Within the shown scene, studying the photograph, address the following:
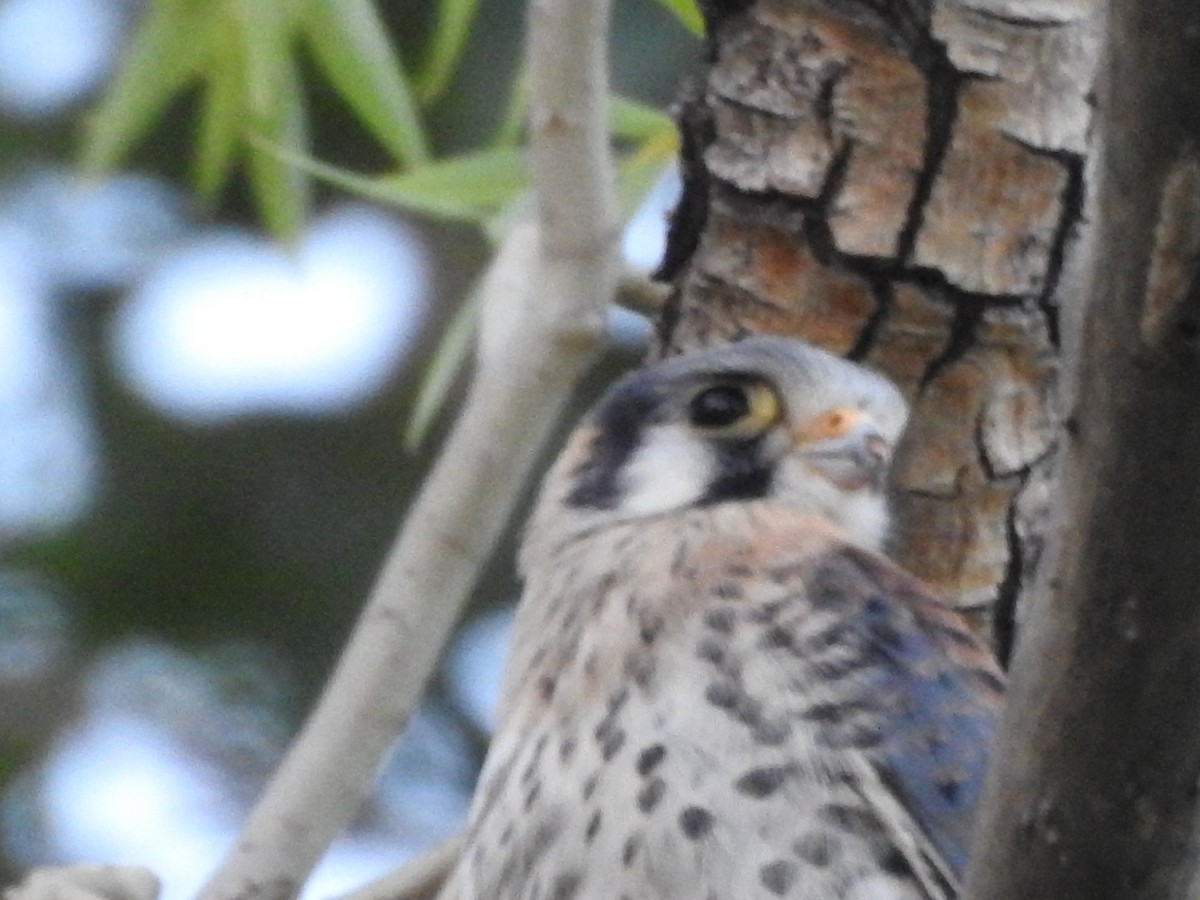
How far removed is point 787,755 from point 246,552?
9.86ft

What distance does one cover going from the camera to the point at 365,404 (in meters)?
5.15

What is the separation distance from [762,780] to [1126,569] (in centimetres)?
81

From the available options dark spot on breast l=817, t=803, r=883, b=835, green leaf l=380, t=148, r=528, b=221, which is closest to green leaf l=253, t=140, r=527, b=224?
green leaf l=380, t=148, r=528, b=221

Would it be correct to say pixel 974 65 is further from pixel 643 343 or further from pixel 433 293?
pixel 433 293

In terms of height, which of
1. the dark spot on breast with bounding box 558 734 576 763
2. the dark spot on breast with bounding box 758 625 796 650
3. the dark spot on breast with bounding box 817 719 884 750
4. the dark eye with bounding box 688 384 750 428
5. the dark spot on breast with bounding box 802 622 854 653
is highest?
the dark eye with bounding box 688 384 750 428

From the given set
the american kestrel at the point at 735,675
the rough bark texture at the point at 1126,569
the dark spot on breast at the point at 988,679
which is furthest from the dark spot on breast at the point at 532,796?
the rough bark texture at the point at 1126,569

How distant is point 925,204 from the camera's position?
2715 millimetres

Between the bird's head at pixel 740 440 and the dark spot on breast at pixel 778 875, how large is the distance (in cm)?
66

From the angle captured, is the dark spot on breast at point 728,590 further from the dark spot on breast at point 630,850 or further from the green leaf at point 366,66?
the green leaf at point 366,66

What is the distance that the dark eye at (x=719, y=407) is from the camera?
2863 millimetres

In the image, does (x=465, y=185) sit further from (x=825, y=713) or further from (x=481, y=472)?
(x=825, y=713)

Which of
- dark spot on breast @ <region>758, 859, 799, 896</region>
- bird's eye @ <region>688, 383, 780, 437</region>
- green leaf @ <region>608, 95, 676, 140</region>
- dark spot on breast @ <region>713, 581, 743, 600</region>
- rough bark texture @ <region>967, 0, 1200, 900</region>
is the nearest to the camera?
rough bark texture @ <region>967, 0, 1200, 900</region>

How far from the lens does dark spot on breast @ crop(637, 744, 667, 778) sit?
2281 millimetres

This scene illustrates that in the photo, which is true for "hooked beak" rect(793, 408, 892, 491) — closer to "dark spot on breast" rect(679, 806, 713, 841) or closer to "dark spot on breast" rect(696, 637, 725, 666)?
"dark spot on breast" rect(696, 637, 725, 666)
